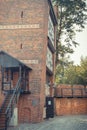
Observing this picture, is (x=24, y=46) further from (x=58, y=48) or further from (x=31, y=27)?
(x=58, y=48)

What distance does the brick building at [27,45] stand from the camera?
24.6 meters

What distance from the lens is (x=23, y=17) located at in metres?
26.0

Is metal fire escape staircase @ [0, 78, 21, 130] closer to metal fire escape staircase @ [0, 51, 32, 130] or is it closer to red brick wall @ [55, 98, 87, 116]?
metal fire escape staircase @ [0, 51, 32, 130]

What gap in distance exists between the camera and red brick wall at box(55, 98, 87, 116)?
37469mm

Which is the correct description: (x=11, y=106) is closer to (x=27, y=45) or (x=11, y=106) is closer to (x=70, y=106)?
(x=27, y=45)

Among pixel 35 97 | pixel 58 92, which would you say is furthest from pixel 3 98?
pixel 58 92

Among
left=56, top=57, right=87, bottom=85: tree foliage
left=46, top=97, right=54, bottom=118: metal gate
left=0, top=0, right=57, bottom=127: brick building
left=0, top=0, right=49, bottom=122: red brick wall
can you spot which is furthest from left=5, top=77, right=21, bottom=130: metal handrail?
left=56, top=57, right=87, bottom=85: tree foliage

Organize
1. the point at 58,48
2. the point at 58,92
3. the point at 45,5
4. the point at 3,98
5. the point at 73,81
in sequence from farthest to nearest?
the point at 73,81 < the point at 58,48 < the point at 58,92 < the point at 45,5 < the point at 3,98

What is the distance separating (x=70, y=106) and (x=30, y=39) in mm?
15318

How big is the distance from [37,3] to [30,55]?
4909 millimetres

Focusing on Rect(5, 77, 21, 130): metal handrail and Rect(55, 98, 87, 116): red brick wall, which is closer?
Rect(5, 77, 21, 130): metal handrail

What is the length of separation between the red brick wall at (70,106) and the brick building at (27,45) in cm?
1197

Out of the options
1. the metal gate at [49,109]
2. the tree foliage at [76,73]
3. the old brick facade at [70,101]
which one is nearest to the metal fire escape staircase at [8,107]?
the metal gate at [49,109]

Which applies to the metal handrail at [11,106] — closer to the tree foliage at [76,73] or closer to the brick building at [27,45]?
the brick building at [27,45]
